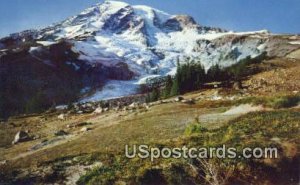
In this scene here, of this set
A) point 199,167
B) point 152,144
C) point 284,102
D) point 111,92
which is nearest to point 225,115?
point 284,102

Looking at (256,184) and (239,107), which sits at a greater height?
(239,107)

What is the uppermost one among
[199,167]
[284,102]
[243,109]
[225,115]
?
[284,102]

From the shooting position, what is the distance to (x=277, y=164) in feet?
82.6

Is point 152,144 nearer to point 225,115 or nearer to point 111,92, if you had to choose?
point 225,115

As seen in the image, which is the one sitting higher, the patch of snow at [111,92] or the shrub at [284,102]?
the shrub at [284,102]

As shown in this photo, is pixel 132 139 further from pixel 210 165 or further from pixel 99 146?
pixel 210 165

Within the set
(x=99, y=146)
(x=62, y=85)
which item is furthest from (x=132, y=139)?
(x=62, y=85)

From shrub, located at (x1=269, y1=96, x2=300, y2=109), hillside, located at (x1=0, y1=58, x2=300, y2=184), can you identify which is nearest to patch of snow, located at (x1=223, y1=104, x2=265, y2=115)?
hillside, located at (x1=0, y1=58, x2=300, y2=184)

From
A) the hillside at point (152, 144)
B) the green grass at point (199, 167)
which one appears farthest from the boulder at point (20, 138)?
the green grass at point (199, 167)

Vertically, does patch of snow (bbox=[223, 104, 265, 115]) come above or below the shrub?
below

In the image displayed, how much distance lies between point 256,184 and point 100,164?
7.62 metres

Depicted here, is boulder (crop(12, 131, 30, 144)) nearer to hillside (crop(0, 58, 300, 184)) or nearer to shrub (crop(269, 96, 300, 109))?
hillside (crop(0, 58, 300, 184))

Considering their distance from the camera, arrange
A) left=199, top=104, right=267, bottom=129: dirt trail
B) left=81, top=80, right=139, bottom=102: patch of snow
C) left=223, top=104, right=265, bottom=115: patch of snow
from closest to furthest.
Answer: left=199, top=104, right=267, bottom=129: dirt trail < left=223, top=104, right=265, bottom=115: patch of snow < left=81, top=80, right=139, bottom=102: patch of snow

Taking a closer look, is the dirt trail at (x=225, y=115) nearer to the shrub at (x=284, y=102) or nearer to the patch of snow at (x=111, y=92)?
the shrub at (x=284, y=102)
